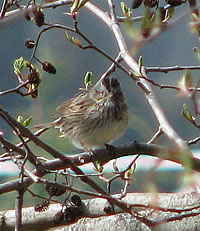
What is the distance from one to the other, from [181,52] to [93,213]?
2.21 metres

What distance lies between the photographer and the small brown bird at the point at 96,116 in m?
2.94

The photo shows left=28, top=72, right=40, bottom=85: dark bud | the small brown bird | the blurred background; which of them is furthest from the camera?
the blurred background

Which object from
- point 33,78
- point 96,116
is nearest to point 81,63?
point 96,116

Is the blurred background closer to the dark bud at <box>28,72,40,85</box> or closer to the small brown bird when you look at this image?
the small brown bird

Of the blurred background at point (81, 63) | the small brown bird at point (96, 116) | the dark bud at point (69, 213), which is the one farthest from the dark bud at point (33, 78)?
the blurred background at point (81, 63)

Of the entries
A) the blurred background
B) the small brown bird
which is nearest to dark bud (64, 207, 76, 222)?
the small brown bird

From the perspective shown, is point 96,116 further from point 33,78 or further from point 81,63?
point 81,63

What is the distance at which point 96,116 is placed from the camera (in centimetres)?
305

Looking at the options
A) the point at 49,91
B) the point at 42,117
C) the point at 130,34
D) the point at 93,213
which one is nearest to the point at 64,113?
the point at 42,117

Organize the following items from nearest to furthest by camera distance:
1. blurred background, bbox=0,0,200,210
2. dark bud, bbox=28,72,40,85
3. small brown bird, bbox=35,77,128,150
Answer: dark bud, bbox=28,72,40,85
small brown bird, bbox=35,77,128,150
blurred background, bbox=0,0,200,210

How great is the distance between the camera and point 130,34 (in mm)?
1086

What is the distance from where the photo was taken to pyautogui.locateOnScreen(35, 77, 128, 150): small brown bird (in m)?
2.94

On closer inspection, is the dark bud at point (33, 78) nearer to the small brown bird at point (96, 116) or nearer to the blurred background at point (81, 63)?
the small brown bird at point (96, 116)

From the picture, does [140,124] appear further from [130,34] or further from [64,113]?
[64,113]
